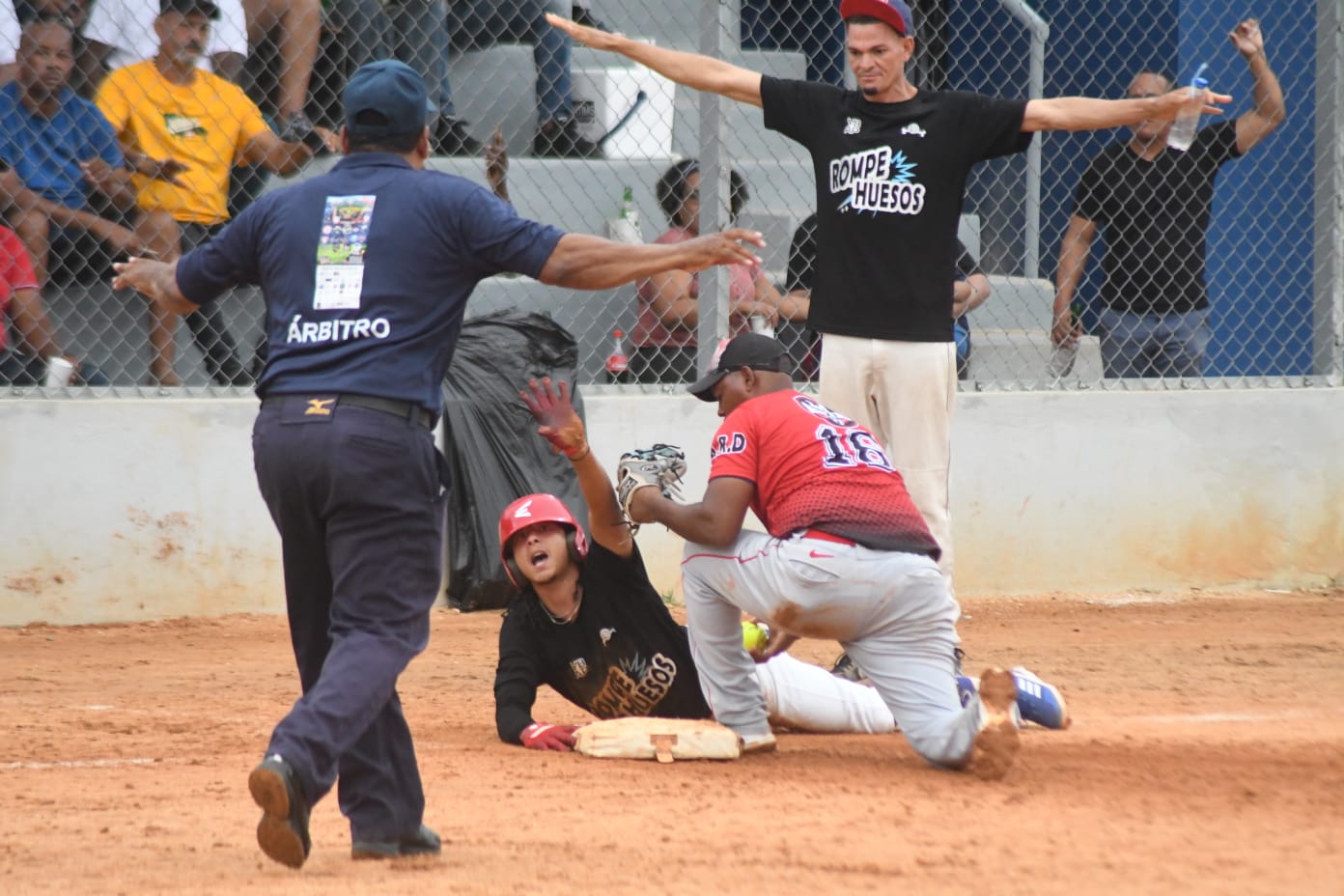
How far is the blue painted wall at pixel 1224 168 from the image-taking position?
1020cm

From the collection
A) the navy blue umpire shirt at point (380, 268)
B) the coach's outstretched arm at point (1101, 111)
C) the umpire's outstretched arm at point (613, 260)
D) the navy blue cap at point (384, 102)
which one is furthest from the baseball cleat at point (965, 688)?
the navy blue cap at point (384, 102)

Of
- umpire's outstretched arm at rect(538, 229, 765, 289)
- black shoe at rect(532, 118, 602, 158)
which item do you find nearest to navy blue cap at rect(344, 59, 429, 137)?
umpire's outstretched arm at rect(538, 229, 765, 289)

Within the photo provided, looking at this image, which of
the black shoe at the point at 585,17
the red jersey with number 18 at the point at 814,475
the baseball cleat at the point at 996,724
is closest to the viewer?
the baseball cleat at the point at 996,724

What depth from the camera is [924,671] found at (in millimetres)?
4922

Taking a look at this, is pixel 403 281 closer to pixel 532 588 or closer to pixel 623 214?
pixel 532 588

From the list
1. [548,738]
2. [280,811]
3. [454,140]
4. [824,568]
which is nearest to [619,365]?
[454,140]

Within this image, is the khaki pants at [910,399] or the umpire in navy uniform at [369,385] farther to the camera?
the khaki pants at [910,399]

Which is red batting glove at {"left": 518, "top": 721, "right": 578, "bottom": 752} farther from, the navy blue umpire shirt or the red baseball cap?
the red baseball cap

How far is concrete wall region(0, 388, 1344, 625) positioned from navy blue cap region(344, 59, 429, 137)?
457 cm

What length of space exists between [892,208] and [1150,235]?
143 inches

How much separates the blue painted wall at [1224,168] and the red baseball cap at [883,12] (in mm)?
4653

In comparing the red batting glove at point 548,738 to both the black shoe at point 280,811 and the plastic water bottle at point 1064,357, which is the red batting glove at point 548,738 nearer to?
the black shoe at point 280,811

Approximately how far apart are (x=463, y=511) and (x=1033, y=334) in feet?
12.1

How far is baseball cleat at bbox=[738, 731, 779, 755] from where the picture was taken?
531 cm
